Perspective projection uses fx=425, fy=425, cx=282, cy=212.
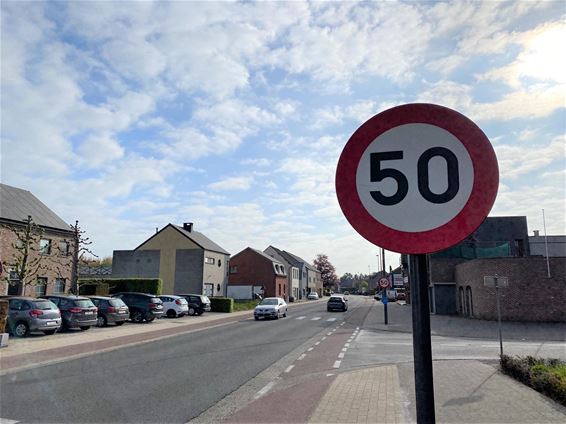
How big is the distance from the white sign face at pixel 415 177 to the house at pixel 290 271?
235 feet

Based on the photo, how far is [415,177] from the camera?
188cm

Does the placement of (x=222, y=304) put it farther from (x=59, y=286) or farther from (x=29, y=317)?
(x=29, y=317)

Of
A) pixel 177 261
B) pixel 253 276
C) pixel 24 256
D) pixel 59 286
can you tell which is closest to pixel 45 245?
pixel 59 286

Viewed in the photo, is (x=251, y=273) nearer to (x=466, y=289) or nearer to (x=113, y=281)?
(x=113, y=281)

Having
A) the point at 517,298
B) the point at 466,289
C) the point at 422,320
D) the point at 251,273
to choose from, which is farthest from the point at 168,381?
the point at 251,273

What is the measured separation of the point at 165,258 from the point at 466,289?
34234mm

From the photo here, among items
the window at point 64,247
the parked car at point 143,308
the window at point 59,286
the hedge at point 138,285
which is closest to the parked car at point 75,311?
the parked car at point 143,308

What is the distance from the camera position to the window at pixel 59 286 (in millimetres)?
32812

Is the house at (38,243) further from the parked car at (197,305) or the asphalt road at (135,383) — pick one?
the asphalt road at (135,383)

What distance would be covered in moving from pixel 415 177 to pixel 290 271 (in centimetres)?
7408

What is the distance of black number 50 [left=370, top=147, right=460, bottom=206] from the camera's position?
1.81m

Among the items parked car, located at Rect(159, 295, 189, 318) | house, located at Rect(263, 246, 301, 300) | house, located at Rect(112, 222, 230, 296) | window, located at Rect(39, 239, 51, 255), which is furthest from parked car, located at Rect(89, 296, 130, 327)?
house, located at Rect(263, 246, 301, 300)

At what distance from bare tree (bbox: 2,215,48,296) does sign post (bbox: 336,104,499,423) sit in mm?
26422

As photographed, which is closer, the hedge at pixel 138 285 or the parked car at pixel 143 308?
the parked car at pixel 143 308
